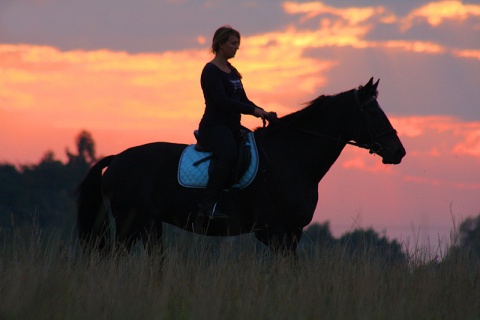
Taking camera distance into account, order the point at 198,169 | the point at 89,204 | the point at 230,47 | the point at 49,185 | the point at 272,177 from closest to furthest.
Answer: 1. the point at 230,47
2. the point at 272,177
3. the point at 198,169
4. the point at 89,204
5. the point at 49,185

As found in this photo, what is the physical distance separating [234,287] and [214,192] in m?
2.08

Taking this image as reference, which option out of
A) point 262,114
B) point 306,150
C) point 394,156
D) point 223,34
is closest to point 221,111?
point 262,114

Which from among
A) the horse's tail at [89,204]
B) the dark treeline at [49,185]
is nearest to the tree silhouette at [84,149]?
the dark treeline at [49,185]

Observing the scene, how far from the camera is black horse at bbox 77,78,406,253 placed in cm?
1025

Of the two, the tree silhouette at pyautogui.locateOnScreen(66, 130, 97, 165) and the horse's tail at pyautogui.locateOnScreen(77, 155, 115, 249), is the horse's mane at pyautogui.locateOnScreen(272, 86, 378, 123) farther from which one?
the tree silhouette at pyautogui.locateOnScreen(66, 130, 97, 165)

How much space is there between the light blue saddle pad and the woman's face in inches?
39.5

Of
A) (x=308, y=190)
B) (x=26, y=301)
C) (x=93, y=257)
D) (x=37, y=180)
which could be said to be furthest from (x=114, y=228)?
(x=37, y=180)

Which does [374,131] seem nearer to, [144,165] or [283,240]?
[283,240]

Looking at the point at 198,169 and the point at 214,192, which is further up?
the point at 198,169

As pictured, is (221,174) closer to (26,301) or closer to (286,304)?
(286,304)

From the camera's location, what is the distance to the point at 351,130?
33.9 feet

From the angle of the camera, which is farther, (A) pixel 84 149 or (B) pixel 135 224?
(A) pixel 84 149

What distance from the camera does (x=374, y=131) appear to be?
10125mm

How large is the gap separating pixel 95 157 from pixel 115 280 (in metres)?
54.9
